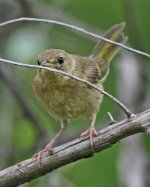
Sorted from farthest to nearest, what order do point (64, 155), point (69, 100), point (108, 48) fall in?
1. point (108, 48)
2. point (69, 100)
3. point (64, 155)

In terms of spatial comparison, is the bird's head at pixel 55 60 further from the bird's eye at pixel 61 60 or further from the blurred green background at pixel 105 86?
the blurred green background at pixel 105 86

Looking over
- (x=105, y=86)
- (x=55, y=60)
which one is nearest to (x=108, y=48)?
(x=105, y=86)

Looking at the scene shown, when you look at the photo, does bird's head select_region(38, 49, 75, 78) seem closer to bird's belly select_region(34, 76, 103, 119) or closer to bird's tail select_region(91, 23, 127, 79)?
bird's belly select_region(34, 76, 103, 119)

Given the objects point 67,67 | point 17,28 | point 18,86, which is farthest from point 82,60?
point 17,28

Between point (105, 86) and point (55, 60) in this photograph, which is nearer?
point (55, 60)

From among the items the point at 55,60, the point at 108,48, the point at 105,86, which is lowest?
the point at 55,60

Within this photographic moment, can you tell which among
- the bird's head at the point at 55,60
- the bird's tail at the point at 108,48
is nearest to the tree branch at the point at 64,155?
the bird's head at the point at 55,60

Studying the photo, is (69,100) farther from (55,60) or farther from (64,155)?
(64,155)
